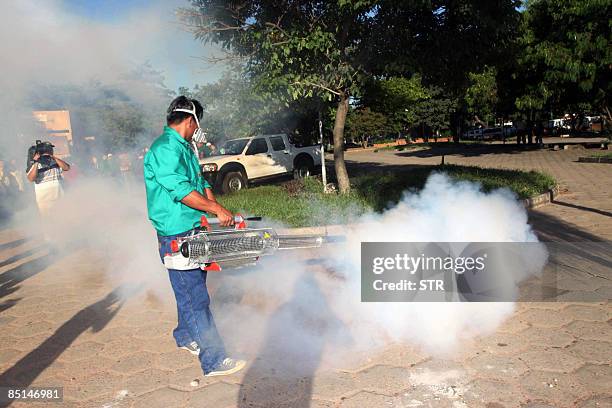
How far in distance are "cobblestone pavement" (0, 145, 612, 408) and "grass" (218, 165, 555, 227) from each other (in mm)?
3395

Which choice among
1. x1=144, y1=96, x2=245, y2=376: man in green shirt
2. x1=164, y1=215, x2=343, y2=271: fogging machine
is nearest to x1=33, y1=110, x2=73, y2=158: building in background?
x1=144, y1=96, x2=245, y2=376: man in green shirt

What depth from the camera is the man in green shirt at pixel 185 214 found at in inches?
108

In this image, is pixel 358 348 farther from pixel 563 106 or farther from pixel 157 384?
pixel 563 106

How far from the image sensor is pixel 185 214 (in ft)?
9.34

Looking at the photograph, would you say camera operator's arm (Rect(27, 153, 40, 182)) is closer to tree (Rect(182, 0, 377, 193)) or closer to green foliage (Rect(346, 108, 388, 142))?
tree (Rect(182, 0, 377, 193))

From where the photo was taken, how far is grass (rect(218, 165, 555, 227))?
731 cm

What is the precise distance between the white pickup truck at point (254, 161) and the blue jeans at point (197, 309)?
9.27 metres

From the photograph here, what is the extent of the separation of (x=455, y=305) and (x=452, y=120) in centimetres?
4371

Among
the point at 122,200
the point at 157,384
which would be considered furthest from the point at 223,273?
the point at 122,200

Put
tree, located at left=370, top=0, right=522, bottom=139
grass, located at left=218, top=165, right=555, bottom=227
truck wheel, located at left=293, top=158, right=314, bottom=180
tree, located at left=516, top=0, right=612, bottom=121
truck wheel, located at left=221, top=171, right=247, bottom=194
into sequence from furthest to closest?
tree, located at left=516, top=0, right=612, bottom=121 → truck wheel, located at left=293, top=158, right=314, bottom=180 → truck wheel, located at left=221, top=171, right=247, bottom=194 → tree, located at left=370, top=0, right=522, bottom=139 → grass, located at left=218, top=165, right=555, bottom=227

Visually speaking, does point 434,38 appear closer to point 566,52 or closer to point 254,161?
point 254,161

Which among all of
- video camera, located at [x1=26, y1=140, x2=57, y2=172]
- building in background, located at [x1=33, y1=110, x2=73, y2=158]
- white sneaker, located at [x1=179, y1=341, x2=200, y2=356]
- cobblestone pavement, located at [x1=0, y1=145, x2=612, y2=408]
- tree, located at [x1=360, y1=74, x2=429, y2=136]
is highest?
tree, located at [x1=360, y1=74, x2=429, y2=136]

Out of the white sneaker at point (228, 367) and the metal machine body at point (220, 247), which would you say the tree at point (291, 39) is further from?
the white sneaker at point (228, 367)

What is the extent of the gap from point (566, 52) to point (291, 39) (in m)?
15.6
